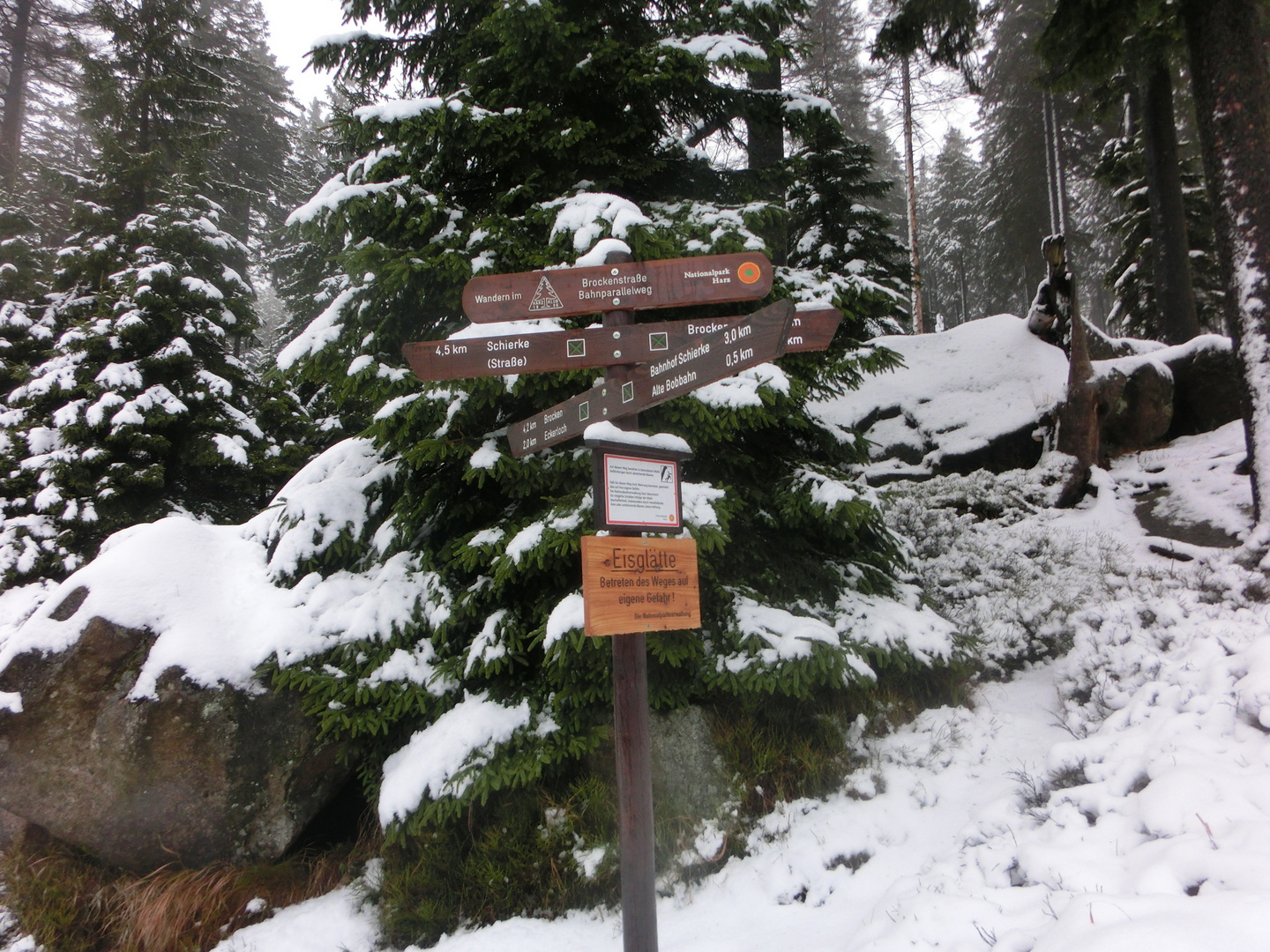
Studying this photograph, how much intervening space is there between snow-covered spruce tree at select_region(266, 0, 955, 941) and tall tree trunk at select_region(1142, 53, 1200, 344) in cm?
1014

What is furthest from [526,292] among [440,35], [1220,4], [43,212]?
[43,212]

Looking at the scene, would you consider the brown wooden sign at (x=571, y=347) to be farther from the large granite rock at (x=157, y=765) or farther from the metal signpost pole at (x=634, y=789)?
the large granite rock at (x=157, y=765)

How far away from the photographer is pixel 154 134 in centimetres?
1410

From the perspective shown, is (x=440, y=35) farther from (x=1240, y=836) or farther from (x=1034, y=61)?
(x=1034, y=61)

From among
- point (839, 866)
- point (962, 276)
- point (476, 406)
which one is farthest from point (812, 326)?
point (962, 276)

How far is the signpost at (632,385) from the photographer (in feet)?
10.8

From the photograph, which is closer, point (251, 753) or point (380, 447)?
point (251, 753)

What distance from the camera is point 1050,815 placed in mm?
3871

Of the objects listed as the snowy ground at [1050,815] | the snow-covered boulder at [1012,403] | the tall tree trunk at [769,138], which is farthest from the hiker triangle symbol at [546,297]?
the snow-covered boulder at [1012,403]

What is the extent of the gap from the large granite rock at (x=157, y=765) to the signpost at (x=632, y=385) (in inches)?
119

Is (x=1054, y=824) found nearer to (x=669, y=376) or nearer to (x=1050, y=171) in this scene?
(x=669, y=376)

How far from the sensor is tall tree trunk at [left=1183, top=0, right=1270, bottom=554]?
6.40 metres

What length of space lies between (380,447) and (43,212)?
15207 mm

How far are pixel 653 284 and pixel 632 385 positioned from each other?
1.94 ft
